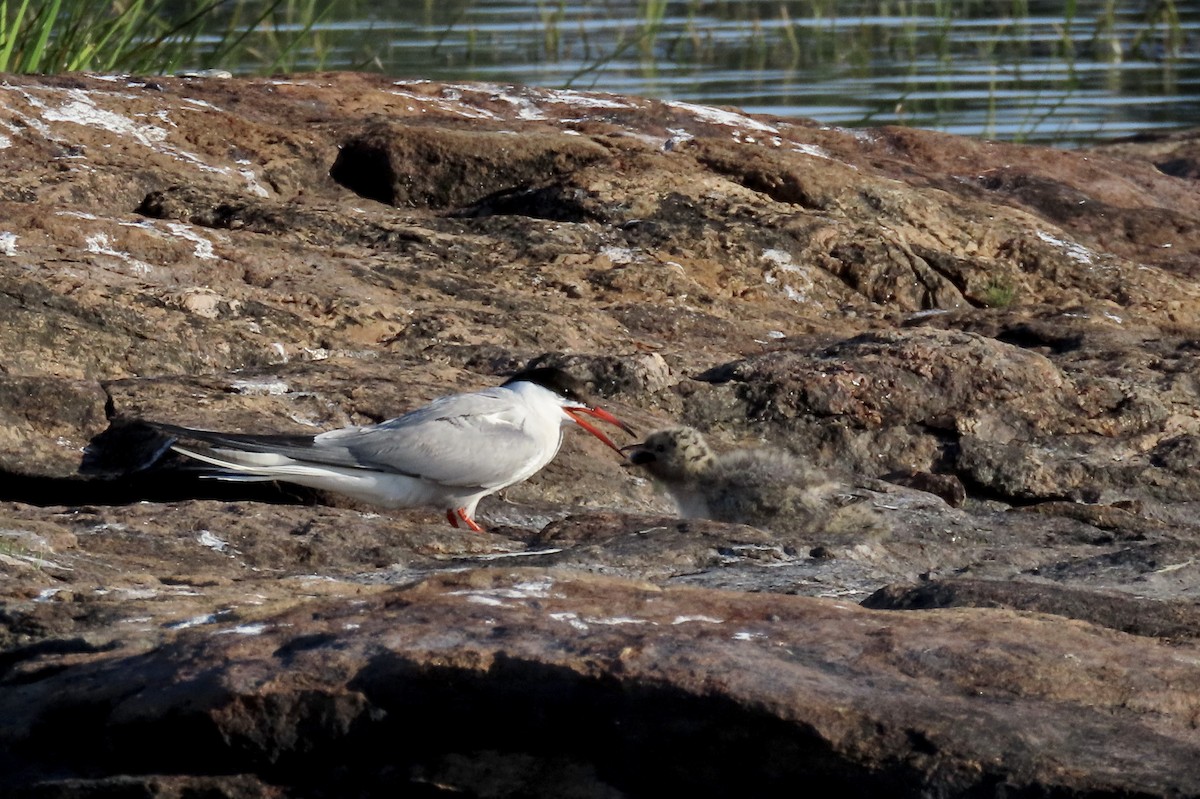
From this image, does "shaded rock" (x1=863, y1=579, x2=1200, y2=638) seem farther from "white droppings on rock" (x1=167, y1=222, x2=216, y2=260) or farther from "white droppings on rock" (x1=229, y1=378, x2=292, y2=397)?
"white droppings on rock" (x1=167, y1=222, x2=216, y2=260)

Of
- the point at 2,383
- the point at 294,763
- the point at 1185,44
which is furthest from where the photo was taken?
the point at 1185,44

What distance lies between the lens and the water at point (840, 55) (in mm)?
15039

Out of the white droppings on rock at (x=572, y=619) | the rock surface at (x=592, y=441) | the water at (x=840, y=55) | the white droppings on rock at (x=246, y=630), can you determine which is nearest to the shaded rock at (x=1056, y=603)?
the rock surface at (x=592, y=441)

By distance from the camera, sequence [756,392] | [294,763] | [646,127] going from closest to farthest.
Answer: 1. [294,763]
2. [756,392]
3. [646,127]

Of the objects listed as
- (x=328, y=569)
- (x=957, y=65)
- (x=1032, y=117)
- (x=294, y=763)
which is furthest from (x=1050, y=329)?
(x=957, y=65)

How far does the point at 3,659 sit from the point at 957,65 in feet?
48.4

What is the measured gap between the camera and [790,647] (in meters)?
3.20

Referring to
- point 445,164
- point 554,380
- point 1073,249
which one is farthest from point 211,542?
point 1073,249

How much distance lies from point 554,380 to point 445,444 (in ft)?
1.95

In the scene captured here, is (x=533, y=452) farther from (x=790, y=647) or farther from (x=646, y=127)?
(x=646, y=127)

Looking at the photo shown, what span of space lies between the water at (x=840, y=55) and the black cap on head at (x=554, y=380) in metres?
7.74

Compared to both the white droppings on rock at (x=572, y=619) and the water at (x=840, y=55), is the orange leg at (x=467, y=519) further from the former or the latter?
the water at (x=840, y=55)

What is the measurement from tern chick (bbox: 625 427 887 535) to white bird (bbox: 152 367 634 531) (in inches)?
13.3

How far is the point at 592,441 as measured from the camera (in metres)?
6.13
